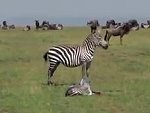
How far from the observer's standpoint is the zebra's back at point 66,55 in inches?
844

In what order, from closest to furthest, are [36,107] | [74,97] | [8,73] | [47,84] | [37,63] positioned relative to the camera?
[36,107]
[74,97]
[47,84]
[8,73]
[37,63]

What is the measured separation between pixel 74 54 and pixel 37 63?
23.8 ft

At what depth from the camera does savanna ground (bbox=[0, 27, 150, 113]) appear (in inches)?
654

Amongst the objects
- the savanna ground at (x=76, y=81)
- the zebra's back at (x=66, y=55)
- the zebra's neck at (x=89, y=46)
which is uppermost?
the zebra's neck at (x=89, y=46)

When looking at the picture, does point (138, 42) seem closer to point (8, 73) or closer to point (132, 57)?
point (132, 57)

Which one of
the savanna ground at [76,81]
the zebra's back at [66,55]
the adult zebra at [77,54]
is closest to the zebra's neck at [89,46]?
the adult zebra at [77,54]

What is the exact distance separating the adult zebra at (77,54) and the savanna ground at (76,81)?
2.89 feet

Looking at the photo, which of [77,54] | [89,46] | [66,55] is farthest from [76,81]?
[89,46]

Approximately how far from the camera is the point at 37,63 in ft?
93.5

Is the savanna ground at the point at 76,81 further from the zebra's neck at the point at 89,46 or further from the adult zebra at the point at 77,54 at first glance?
the zebra's neck at the point at 89,46

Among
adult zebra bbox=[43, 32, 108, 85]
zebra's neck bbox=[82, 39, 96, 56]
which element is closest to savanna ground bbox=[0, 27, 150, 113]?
adult zebra bbox=[43, 32, 108, 85]

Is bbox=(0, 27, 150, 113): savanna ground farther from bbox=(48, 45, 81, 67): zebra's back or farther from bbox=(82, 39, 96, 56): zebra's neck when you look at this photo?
bbox=(82, 39, 96, 56): zebra's neck

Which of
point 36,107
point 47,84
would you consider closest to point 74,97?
point 36,107

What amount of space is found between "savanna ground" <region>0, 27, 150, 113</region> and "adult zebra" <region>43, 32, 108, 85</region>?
0.88 m
